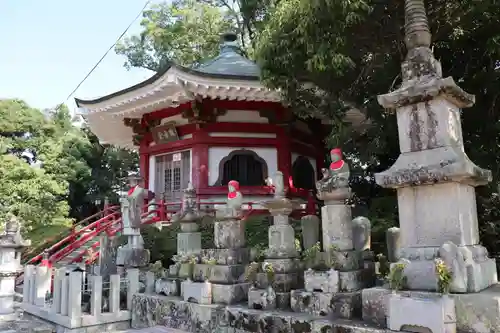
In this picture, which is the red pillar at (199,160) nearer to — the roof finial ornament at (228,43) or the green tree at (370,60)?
the roof finial ornament at (228,43)

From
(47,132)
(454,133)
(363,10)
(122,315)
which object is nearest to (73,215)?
(47,132)

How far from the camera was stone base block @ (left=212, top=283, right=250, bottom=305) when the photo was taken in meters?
6.29

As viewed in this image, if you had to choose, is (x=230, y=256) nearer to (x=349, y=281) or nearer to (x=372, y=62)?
(x=349, y=281)

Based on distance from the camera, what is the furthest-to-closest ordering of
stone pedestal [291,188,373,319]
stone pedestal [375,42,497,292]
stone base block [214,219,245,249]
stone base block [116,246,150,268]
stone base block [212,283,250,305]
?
stone base block [116,246,150,268] → stone base block [214,219,245,249] → stone base block [212,283,250,305] → stone pedestal [291,188,373,319] → stone pedestal [375,42,497,292]

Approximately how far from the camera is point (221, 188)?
1329 centimetres

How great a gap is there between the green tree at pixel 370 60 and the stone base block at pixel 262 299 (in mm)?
3851

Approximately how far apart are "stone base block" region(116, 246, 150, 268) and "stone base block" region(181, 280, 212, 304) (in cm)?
208

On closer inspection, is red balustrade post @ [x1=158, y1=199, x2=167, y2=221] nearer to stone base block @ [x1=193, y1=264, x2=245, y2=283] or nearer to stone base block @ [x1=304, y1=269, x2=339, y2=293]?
stone base block @ [x1=193, y1=264, x2=245, y2=283]

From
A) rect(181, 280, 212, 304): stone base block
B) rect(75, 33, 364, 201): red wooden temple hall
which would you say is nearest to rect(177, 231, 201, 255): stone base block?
rect(181, 280, 212, 304): stone base block

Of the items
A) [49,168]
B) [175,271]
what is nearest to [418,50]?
[175,271]

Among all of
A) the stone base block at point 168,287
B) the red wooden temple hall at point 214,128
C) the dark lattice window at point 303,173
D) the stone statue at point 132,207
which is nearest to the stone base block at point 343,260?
the stone base block at point 168,287

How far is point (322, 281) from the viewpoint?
530 centimetres

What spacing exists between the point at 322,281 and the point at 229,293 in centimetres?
164

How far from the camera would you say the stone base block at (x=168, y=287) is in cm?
732
